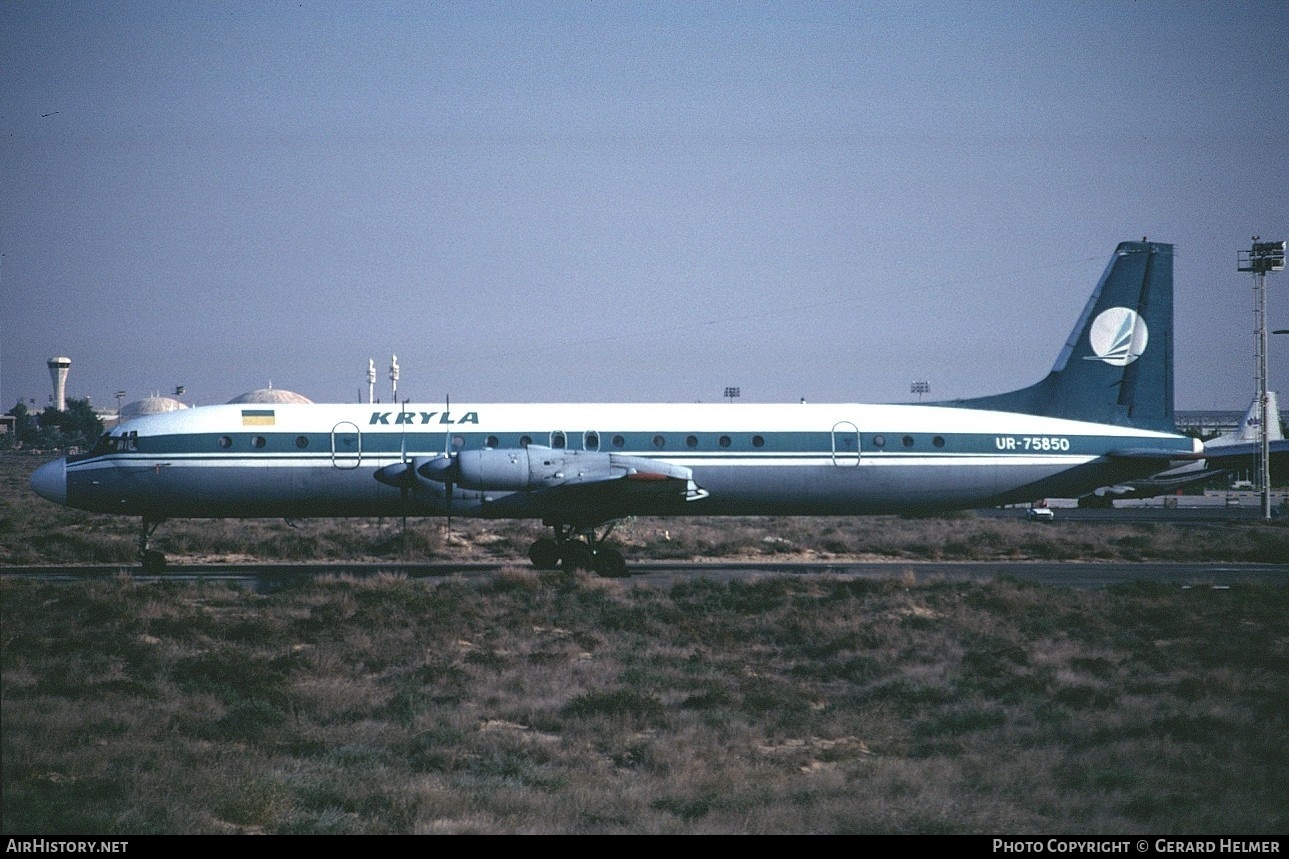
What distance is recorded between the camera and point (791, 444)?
30.7 metres

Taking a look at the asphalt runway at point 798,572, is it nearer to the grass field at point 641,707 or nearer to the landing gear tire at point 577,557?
the landing gear tire at point 577,557

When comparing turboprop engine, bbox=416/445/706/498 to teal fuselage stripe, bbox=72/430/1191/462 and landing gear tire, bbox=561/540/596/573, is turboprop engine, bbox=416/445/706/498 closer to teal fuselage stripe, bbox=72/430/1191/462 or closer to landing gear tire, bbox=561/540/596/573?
teal fuselage stripe, bbox=72/430/1191/462

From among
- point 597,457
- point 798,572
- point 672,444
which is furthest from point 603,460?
point 798,572

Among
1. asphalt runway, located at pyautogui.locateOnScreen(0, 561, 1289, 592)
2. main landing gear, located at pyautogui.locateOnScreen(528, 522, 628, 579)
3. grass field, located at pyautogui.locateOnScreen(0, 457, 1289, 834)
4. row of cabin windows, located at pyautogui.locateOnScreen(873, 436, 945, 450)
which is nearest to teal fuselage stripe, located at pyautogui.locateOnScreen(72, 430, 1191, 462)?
row of cabin windows, located at pyautogui.locateOnScreen(873, 436, 945, 450)

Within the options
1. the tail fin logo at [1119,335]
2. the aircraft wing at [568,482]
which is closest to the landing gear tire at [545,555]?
the aircraft wing at [568,482]

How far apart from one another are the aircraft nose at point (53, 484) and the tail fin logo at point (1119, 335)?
29211mm

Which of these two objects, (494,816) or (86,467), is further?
(86,467)

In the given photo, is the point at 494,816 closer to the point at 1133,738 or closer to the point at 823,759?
the point at 823,759

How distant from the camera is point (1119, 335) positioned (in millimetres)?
33156

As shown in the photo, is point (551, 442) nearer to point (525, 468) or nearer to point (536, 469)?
point (536, 469)

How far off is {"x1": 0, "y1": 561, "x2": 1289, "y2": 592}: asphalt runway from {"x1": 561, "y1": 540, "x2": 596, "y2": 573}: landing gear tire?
4.21ft

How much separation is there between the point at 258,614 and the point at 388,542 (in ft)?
55.4

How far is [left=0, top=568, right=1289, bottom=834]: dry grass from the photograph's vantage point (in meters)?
11.1
